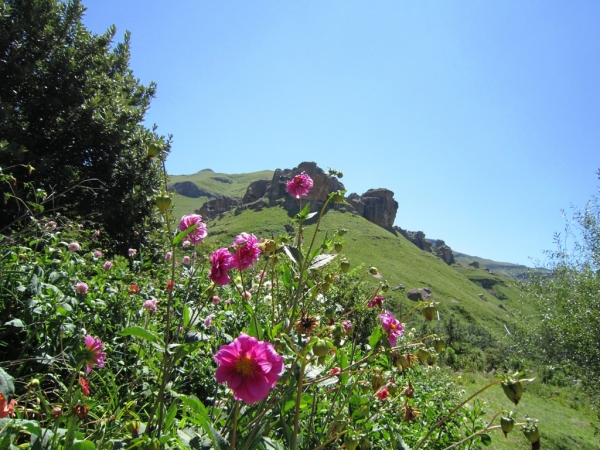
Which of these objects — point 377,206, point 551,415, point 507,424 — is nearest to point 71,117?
point 507,424

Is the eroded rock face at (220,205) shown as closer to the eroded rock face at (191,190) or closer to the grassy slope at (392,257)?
the grassy slope at (392,257)

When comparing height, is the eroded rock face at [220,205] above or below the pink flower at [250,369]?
above

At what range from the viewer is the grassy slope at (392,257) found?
6066cm

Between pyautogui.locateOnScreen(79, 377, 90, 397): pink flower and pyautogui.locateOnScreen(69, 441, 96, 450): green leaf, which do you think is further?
pyautogui.locateOnScreen(79, 377, 90, 397): pink flower

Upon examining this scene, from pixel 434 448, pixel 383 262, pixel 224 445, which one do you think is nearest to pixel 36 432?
pixel 224 445

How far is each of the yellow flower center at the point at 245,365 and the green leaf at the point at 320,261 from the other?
0.46 m

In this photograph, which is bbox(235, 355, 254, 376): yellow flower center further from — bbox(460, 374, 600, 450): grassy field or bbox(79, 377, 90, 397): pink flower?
bbox(460, 374, 600, 450): grassy field

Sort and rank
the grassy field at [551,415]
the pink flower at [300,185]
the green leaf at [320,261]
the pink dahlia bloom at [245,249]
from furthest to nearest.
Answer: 1. the grassy field at [551,415]
2. the pink flower at [300,185]
3. the pink dahlia bloom at [245,249]
4. the green leaf at [320,261]

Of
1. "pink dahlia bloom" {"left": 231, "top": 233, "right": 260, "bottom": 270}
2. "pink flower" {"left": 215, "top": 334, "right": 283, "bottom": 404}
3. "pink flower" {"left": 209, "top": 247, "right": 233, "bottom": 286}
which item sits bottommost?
"pink flower" {"left": 215, "top": 334, "right": 283, "bottom": 404}

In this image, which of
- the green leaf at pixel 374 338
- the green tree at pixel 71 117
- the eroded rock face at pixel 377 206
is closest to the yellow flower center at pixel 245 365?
the green leaf at pixel 374 338

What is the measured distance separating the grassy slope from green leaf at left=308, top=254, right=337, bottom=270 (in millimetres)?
52544

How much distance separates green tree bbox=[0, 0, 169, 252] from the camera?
21.6 ft

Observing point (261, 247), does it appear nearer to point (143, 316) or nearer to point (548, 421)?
point (143, 316)

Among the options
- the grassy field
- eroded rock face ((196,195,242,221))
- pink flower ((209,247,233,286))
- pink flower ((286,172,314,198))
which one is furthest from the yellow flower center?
eroded rock face ((196,195,242,221))
